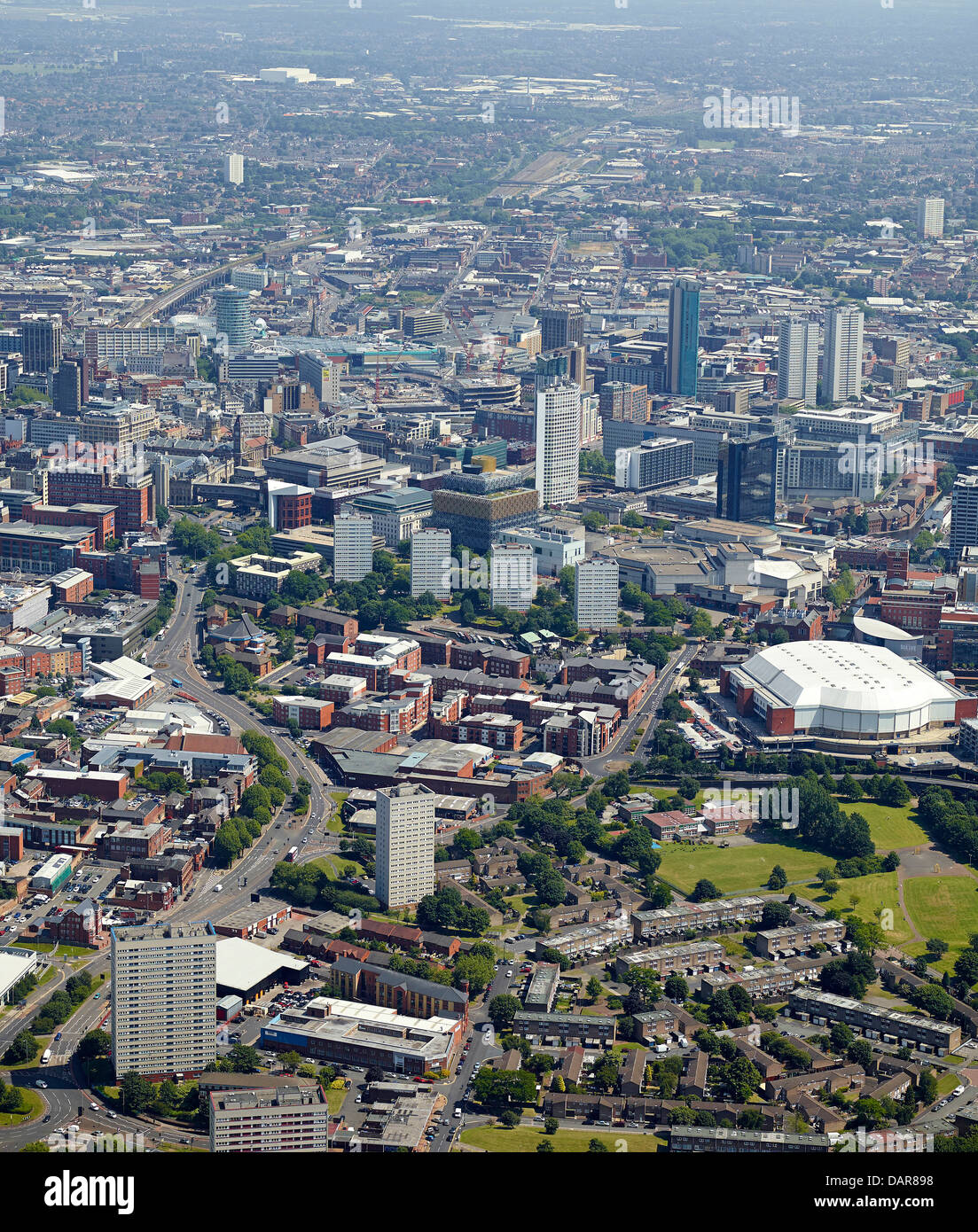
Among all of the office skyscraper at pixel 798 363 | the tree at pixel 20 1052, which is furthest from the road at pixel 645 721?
the office skyscraper at pixel 798 363

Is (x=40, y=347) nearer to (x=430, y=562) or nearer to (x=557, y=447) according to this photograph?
(x=557, y=447)

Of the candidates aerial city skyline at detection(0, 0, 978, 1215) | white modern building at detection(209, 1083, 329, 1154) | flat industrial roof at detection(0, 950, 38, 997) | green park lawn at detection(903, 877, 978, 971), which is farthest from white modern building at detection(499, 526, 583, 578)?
white modern building at detection(209, 1083, 329, 1154)

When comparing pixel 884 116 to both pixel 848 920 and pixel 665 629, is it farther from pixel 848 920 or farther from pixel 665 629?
pixel 848 920

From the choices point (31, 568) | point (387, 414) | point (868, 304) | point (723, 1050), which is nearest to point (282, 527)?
point (31, 568)

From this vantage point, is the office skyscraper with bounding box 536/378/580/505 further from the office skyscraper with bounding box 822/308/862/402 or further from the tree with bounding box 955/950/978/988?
the tree with bounding box 955/950/978/988
